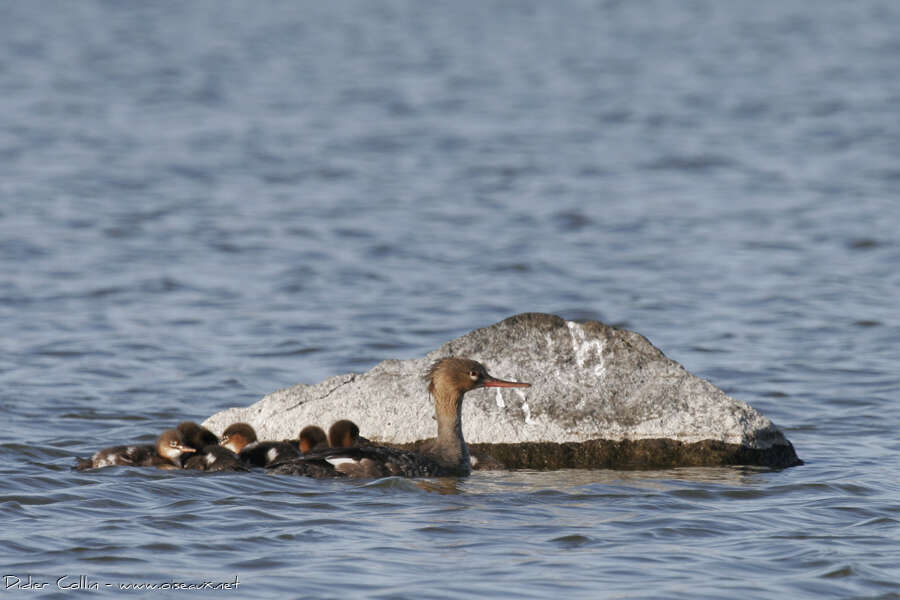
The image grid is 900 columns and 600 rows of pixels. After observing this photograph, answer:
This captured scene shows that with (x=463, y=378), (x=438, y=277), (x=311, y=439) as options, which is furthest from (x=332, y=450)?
(x=438, y=277)

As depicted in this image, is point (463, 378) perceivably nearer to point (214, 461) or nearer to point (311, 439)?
point (311, 439)

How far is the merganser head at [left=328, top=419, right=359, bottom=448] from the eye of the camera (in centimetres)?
922

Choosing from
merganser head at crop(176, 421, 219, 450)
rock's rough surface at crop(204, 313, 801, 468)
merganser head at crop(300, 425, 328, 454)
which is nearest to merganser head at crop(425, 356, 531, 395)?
rock's rough surface at crop(204, 313, 801, 468)

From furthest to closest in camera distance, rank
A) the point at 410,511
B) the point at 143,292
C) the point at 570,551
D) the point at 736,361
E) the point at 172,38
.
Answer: the point at 172,38 → the point at 143,292 → the point at 736,361 → the point at 410,511 → the point at 570,551

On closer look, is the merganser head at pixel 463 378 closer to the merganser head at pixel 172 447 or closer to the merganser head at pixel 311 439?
the merganser head at pixel 311 439

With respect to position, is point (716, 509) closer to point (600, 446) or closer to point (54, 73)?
point (600, 446)

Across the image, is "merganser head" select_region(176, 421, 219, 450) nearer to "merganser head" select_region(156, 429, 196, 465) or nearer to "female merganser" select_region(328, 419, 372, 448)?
"merganser head" select_region(156, 429, 196, 465)

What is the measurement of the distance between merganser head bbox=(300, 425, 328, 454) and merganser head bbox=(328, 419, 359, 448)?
2.3 inches

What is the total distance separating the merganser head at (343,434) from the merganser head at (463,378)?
609 millimetres

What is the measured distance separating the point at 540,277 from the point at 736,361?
406cm

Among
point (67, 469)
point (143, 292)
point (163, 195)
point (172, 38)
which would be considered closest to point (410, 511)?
point (67, 469)

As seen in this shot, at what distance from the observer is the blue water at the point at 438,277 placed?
23.1 feet

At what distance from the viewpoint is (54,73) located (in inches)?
1420

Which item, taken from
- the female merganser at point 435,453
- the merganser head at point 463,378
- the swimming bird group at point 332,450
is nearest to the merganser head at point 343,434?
the swimming bird group at point 332,450
